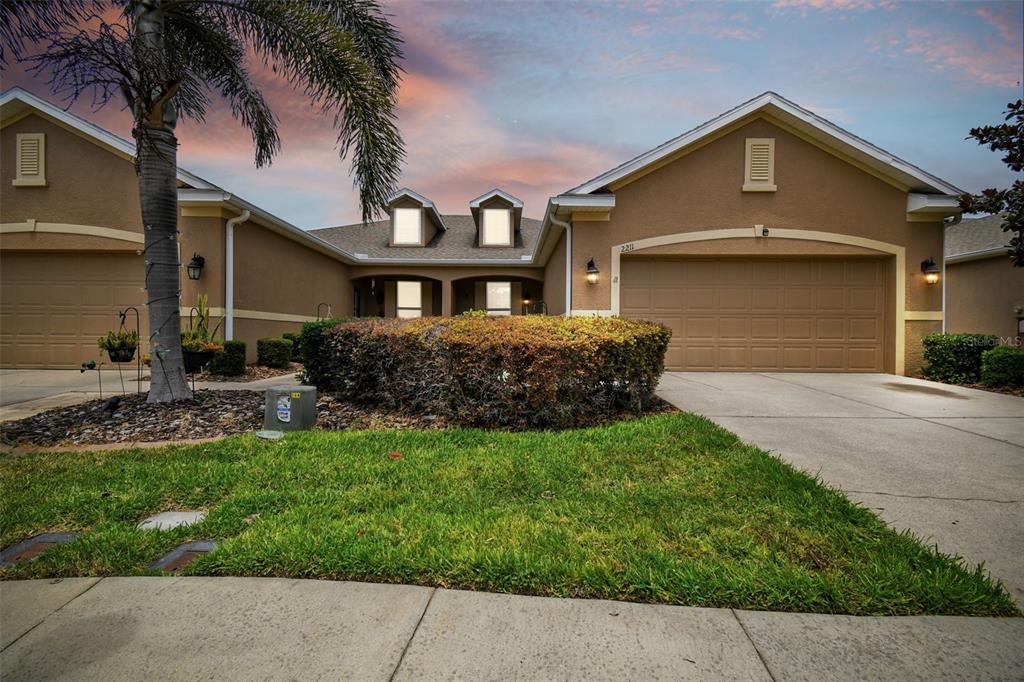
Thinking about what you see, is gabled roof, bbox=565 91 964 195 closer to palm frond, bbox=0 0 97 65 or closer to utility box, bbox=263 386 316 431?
utility box, bbox=263 386 316 431

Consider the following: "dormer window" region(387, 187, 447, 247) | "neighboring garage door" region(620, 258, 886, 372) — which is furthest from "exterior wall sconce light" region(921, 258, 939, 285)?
"dormer window" region(387, 187, 447, 247)

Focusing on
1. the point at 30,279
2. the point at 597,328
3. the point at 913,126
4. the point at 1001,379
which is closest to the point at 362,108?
the point at 597,328

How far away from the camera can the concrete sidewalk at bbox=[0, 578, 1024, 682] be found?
157 centimetres

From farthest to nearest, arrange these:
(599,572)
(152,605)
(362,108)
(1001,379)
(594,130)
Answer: (594,130)
(1001,379)
(362,108)
(599,572)
(152,605)

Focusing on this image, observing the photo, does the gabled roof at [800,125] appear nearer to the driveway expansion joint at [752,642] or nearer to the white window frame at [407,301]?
the driveway expansion joint at [752,642]

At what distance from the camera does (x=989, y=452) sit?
4039mm

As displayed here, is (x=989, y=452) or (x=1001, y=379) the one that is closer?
(x=989, y=452)

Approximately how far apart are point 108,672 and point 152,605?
39 centimetres

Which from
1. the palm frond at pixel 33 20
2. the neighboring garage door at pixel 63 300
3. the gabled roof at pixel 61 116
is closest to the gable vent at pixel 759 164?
the palm frond at pixel 33 20

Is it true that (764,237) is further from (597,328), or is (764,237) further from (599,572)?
(599,572)

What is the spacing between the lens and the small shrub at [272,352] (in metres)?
10.7

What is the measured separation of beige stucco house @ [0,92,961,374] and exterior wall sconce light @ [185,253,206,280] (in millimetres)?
181

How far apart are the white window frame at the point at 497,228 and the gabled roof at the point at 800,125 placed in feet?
26.1

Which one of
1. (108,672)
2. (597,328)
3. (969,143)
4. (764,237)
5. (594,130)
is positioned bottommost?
(108,672)
